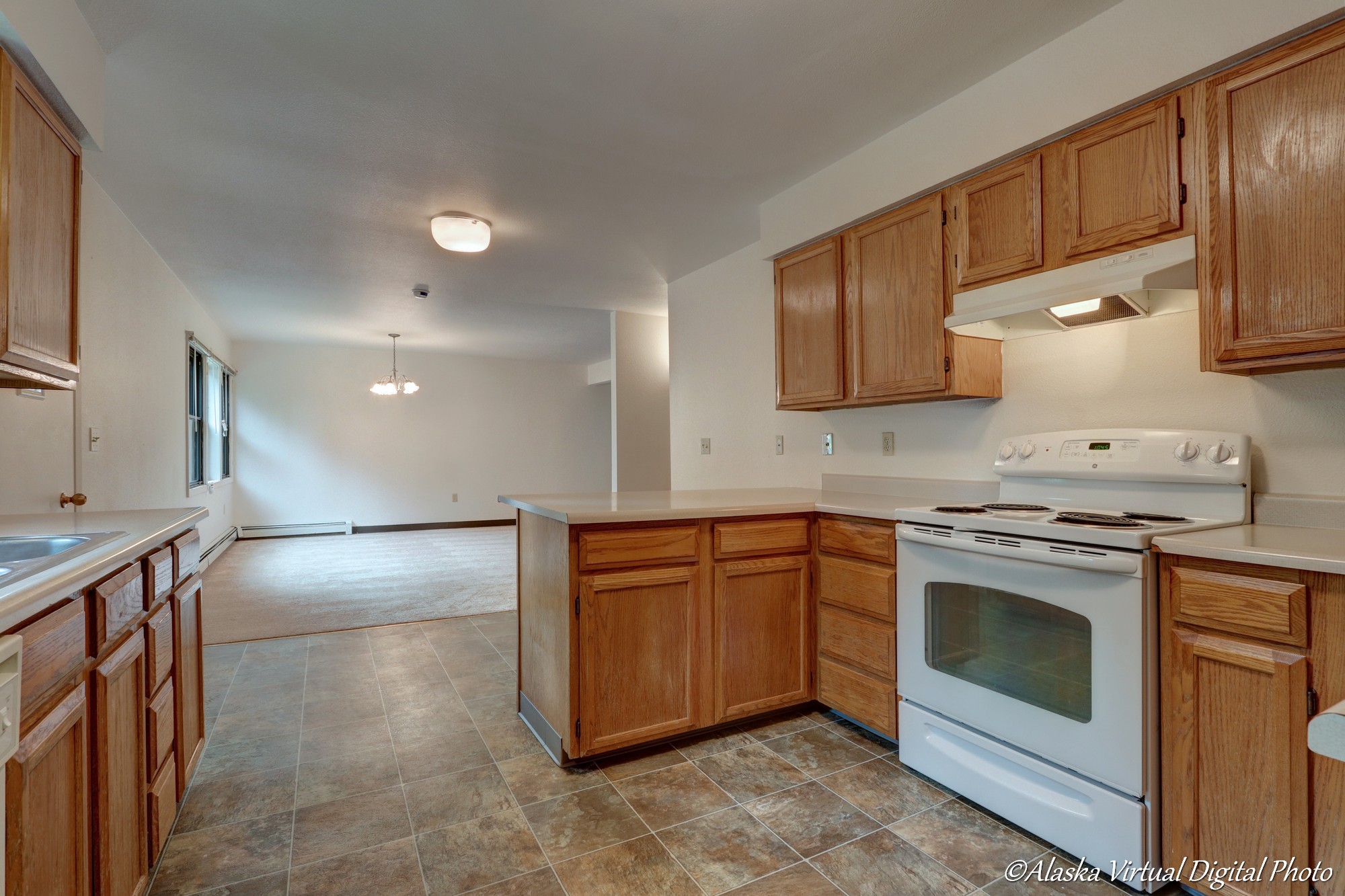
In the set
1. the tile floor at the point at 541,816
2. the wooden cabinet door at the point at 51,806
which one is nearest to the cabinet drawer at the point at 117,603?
the wooden cabinet door at the point at 51,806

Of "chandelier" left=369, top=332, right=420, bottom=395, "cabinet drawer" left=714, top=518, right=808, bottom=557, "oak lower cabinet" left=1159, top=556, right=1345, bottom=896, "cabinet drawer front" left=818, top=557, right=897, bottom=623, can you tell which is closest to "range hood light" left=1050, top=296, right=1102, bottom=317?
"oak lower cabinet" left=1159, top=556, right=1345, bottom=896

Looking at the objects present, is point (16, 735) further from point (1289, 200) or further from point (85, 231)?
point (85, 231)

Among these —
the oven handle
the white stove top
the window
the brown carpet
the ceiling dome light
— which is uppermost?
the ceiling dome light

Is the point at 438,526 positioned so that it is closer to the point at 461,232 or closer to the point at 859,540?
the point at 461,232

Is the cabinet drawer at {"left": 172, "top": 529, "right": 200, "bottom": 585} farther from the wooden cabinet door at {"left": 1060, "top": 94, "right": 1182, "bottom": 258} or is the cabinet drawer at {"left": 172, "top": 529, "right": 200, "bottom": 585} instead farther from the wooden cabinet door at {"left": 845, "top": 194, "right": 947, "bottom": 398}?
the wooden cabinet door at {"left": 1060, "top": 94, "right": 1182, "bottom": 258}

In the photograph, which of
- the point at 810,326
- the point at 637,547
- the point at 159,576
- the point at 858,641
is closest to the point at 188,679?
the point at 159,576

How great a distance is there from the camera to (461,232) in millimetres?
3551

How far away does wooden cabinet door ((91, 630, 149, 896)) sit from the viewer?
1.27 m

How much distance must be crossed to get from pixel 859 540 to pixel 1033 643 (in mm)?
699

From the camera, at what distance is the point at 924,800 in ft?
6.56

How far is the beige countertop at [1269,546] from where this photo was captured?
1.30 m

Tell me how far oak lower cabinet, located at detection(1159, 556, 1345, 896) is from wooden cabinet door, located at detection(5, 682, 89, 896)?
7.14 ft

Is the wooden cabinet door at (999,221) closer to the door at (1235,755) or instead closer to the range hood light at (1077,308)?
the range hood light at (1077,308)

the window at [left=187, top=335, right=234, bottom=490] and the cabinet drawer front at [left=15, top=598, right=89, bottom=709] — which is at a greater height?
the window at [left=187, top=335, right=234, bottom=490]
